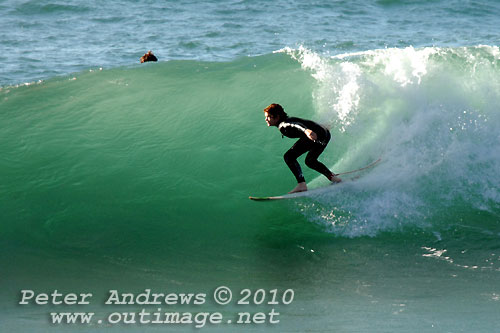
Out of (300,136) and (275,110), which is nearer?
(275,110)

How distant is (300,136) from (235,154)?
2210 millimetres

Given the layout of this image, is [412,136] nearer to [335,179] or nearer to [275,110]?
[335,179]

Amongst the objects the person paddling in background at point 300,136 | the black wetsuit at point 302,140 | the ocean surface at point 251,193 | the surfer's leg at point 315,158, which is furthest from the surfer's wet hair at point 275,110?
the ocean surface at point 251,193

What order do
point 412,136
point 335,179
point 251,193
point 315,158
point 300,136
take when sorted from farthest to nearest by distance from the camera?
1. point 412,136
2. point 251,193
3. point 335,179
4. point 315,158
5. point 300,136

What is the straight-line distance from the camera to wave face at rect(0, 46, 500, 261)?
22.8ft

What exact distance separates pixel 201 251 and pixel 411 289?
7.98 ft

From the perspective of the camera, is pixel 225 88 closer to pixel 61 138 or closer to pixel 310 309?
pixel 61 138

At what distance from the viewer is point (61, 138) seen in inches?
343

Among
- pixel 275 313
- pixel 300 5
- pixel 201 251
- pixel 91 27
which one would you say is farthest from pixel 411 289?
pixel 300 5

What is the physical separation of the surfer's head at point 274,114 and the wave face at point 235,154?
4.52 feet

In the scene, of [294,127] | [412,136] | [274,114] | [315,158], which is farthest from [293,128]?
[412,136]

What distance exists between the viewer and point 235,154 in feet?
27.7

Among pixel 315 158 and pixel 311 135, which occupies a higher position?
pixel 311 135

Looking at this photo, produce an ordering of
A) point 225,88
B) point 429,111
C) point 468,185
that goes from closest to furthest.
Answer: point 468,185 → point 429,111 → point 225,88
